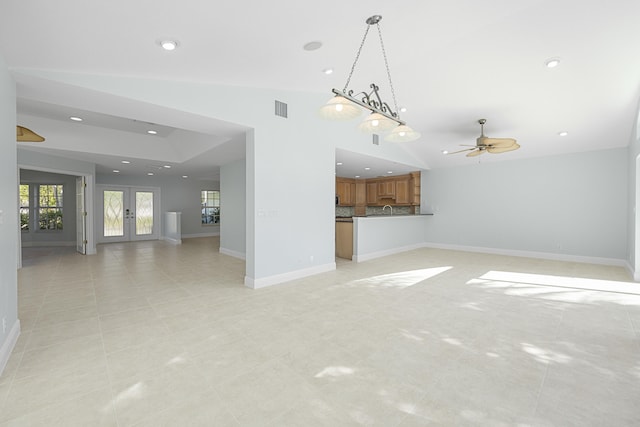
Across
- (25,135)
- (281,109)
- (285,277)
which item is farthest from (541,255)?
(25,135)

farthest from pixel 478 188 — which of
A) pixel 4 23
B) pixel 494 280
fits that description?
pixel 4 23

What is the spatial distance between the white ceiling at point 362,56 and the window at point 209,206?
598 centimetres

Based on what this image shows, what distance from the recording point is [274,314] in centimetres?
336

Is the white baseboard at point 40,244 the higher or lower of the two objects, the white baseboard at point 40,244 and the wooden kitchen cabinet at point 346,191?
the lower

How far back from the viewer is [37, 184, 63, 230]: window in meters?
9.33

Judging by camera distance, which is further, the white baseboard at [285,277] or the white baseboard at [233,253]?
the white baseboard at [233,253]

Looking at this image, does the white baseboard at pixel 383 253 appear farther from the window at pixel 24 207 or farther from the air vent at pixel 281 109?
the window at pixel 24 207

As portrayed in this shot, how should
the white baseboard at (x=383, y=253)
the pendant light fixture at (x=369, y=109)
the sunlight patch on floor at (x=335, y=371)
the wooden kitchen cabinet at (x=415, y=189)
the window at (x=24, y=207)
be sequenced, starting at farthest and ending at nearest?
the wooden kitchen cabinet at (x=415, y=189) → the window at (x=24, y=207) → the white baseboard at (x=383, y=253) → the pendant light fixture at (x=369, y=109) → the sunlight patch on floor at (x=335, y=371)

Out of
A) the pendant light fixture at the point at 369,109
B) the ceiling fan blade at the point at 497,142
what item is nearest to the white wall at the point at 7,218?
the pendant light fixture at the point at 369,109

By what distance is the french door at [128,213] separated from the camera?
10023mm

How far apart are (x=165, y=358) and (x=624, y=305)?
536cm

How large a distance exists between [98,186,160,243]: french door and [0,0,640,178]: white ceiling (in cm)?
450

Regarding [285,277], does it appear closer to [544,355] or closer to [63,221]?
[544,355]

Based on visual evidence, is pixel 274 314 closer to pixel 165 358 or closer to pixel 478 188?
pixel 165 358
